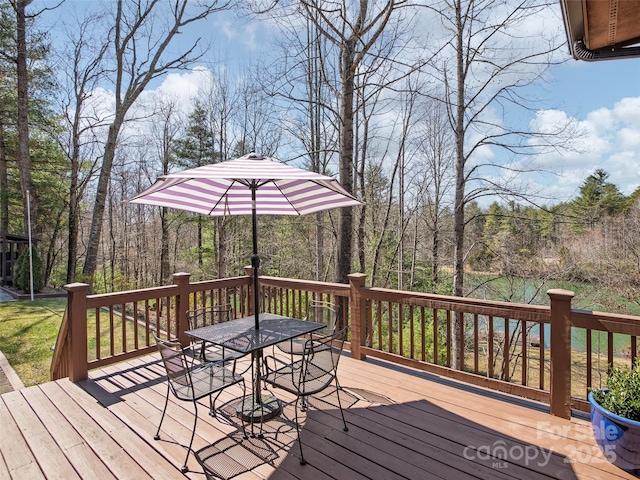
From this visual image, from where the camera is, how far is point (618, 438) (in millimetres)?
2176

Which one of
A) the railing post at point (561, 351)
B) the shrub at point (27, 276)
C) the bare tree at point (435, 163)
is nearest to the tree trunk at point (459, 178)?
the bare tree at point (435, 163)

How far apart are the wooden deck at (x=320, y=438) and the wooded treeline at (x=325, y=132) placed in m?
2.83

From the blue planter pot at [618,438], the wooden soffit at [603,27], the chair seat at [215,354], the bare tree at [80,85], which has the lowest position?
the blue planter pot at [618,438]

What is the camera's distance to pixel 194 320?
12.4 feet

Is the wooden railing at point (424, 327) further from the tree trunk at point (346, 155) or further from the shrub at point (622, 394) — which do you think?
the tree trunk at point (346, 155)

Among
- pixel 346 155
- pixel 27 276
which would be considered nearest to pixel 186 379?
pixel 346 155

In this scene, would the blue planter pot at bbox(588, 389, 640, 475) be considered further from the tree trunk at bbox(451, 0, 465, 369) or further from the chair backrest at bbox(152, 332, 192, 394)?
the tree trunk at bbox(451, 0, 465, 369)

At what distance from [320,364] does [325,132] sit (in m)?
9.93

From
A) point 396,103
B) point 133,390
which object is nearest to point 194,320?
point 133,390

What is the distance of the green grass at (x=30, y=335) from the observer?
546 cm

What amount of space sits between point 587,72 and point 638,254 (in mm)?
5346

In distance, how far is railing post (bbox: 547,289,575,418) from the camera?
276 centimetres

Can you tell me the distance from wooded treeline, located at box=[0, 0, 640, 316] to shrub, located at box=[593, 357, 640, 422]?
365 centimetres

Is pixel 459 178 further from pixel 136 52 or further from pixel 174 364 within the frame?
pixel 136 52
